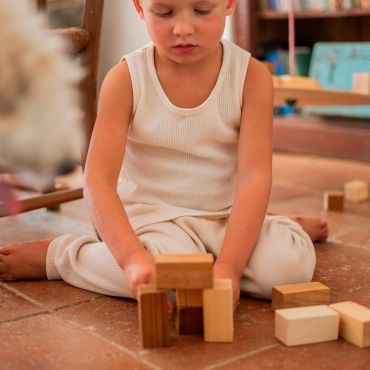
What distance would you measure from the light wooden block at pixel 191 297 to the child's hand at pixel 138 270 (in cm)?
6

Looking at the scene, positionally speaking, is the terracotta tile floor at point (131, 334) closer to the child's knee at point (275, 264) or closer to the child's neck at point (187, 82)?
the child's knee at point (275, 264)

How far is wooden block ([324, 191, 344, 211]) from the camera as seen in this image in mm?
1679

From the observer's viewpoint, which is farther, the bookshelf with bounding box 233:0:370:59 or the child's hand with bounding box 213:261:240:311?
the bookshelf with bounding box 233:0:370:59

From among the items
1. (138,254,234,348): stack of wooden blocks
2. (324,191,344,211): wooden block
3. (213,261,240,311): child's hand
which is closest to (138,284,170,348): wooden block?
(138,254,234,348): stack of wooden blocks

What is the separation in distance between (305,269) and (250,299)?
0.11m

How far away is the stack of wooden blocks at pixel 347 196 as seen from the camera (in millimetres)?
1683

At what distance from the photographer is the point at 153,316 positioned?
755 millimetres

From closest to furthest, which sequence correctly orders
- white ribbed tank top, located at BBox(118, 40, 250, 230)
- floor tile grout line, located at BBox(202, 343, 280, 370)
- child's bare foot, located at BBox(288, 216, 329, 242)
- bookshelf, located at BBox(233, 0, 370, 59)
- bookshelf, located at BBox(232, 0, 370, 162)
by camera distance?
1. floor tile grout line, located at BBox(202, 343, 280, 370)
2. white ribbed tank top, located at BBox(118, 40, 250, 230)
3. child's bare foot, located at BBox(288, 216, 329, 242)
4. bookshelf, located at BBox(232, 0, 370, 162)
5. bookshelf, located at BBox(233, 0, 370, 59)

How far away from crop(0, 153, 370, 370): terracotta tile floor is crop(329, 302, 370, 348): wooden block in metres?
0.01

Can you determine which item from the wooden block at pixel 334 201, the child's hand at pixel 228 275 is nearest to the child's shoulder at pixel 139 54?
the child's hand at pixel 228 275

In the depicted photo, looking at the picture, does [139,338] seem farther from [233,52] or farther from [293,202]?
[293,202]

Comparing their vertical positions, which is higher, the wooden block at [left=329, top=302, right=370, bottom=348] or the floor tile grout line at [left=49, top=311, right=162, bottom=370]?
the wooden block at [left=329, top=302, right=370, bottom=348]


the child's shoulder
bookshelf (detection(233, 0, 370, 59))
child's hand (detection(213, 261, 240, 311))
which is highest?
bookshelf (detection(233, 0, 370, 59))

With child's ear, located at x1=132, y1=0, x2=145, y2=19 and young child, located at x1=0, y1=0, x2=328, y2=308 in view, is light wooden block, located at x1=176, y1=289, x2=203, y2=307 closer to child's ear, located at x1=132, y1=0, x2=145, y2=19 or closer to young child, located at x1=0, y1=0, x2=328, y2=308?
young child, located at x1=0, y1=0, x2=328, y2=308
